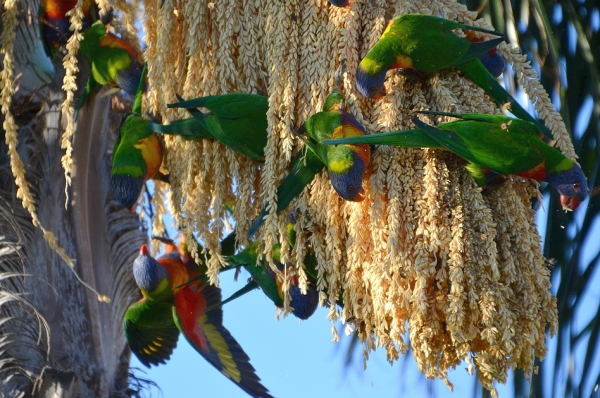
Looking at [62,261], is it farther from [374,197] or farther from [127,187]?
[374,197]

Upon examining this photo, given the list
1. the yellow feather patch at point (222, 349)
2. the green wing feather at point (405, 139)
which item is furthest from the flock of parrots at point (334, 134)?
the yellow feather patch at point (222, 349)

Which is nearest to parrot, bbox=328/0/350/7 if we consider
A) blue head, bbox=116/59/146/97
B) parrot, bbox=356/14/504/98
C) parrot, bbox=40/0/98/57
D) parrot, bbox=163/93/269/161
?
parrot, bbox=356/14/504/98

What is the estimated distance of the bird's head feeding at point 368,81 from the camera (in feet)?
5.75

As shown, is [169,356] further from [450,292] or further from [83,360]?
[450,292]

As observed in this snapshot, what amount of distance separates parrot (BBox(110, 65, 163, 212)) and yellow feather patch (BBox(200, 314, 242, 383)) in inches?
23.4

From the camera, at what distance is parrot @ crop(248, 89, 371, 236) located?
1694 millimetres

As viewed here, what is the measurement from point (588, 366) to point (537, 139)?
2.29 ft

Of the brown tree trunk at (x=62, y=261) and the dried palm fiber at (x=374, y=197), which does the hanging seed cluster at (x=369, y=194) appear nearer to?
the dried palm fiber at (x=374, y=197)

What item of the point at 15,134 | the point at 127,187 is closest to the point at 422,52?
the point at 127,187

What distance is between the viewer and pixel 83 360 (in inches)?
98.2

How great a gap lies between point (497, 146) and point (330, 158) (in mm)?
360

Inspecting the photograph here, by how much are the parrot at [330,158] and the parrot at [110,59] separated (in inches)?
31.0

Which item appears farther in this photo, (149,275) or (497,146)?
(149,275)

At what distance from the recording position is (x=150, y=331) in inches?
105
